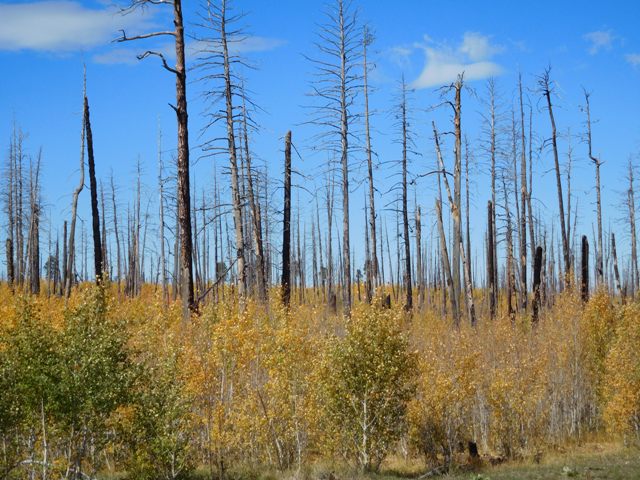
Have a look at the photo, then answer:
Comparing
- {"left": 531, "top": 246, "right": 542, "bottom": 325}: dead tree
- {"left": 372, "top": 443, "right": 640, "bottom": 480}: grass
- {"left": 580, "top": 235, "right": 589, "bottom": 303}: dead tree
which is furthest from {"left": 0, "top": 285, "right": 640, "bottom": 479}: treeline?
{"left": 580, "top": 235, "right": 589, "bottom": 303}: dead tree

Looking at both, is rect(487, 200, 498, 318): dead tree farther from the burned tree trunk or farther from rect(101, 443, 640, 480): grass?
the burned tree trunk

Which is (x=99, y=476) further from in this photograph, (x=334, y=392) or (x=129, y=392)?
(x=334, y=392)

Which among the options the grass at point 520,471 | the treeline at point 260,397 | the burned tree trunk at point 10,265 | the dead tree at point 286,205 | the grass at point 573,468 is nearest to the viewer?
the treeline at point 260,397

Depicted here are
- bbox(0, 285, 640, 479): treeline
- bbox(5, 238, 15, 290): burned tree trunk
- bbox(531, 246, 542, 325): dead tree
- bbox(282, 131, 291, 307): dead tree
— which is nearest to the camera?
bbox(0, 285, 640, 479): treeline

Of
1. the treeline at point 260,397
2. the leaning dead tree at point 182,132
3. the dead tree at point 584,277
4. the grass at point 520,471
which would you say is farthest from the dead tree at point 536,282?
the leaning dead tree at point 182,132

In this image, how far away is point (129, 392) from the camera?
13.7 meters

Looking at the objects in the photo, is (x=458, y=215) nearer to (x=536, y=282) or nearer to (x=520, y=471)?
(x=536, y=282)

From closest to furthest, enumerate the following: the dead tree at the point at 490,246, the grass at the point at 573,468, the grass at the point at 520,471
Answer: the grass at the point at 520,471, the grass at the point at 573,468, the dead tree at the point at 490,246

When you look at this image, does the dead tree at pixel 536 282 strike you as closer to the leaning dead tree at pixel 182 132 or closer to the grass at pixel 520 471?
the grass at pixel 520 471

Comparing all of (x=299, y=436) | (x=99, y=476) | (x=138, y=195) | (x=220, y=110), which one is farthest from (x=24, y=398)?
Result: (x=138, y=195)

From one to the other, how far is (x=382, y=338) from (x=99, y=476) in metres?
6.88

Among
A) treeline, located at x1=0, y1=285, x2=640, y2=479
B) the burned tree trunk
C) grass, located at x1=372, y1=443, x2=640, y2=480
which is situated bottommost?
grass, located at x1=372, y1=443, x2=640, y2=480

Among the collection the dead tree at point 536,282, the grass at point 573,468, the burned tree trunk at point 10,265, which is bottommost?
the grass at point 573,468

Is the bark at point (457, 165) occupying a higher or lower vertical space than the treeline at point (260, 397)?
higher
